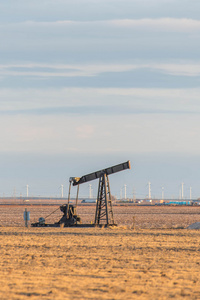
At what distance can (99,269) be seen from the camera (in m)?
19.3

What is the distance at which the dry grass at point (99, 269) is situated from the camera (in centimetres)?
1455

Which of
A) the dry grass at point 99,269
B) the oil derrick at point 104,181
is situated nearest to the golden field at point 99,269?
the dry grass at point 99,269

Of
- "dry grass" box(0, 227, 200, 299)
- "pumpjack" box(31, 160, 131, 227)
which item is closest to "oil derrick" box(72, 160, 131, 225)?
"pumpjack" box(31, 160, 131, 227)

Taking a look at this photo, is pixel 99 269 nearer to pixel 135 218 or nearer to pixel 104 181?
pixel 104 181

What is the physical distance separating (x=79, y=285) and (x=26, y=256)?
8609mm

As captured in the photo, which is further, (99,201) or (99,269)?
(99,201)

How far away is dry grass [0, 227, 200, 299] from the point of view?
14.5 metres

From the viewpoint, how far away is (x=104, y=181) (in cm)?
4491

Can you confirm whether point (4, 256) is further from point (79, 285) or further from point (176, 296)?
point (176, 296)

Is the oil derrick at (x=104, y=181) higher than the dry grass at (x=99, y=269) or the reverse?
higher

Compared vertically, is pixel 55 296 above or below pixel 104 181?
below

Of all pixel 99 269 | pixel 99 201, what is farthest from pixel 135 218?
pixel 99 269

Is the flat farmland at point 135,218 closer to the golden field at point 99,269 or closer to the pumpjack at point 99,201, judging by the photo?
the pumpjack at point 99,201

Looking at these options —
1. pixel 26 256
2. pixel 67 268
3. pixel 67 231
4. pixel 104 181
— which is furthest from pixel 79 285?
pixel 104 181
